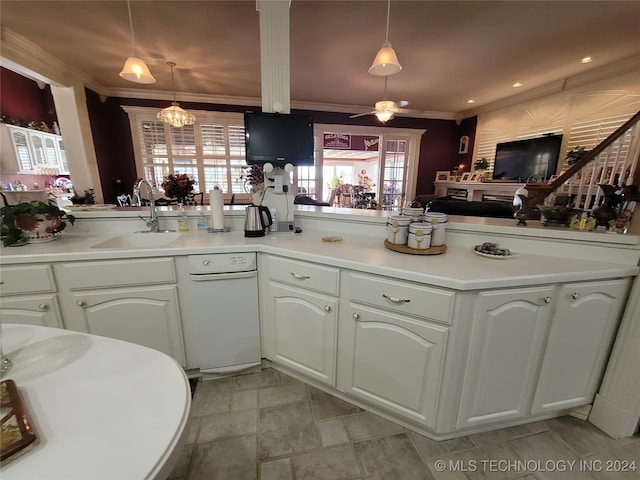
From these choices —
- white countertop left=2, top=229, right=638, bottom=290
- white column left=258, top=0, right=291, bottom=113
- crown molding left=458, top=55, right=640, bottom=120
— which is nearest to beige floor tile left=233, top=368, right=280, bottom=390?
white countertop left=2, top=229, right=638, bottom=290

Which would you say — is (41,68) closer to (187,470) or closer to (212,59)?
(212,59)

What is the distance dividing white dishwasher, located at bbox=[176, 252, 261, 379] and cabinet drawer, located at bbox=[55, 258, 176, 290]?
89 millimetres

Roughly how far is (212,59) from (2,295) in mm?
3368

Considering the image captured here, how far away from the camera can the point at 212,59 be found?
→ 11.0 ft

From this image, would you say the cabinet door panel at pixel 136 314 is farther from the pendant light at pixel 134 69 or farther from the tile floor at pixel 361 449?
the pendant light at pixel 134 69

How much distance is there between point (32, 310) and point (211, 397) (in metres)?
1.00

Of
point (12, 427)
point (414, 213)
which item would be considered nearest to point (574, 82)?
point (414, 213)

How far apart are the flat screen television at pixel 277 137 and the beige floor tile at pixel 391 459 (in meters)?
1.62

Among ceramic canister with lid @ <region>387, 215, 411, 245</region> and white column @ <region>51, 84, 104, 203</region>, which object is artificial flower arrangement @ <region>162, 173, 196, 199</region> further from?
white column @ <region>51, 84, 104, 203</region>

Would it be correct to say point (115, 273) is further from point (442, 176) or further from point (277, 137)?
point (442, 176)

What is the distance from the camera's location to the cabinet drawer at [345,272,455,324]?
1054 mm

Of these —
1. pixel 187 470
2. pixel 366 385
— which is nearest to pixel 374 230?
pixel 366 385

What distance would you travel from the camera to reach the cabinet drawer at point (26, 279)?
121 centimetres

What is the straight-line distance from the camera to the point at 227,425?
4.39 feet
